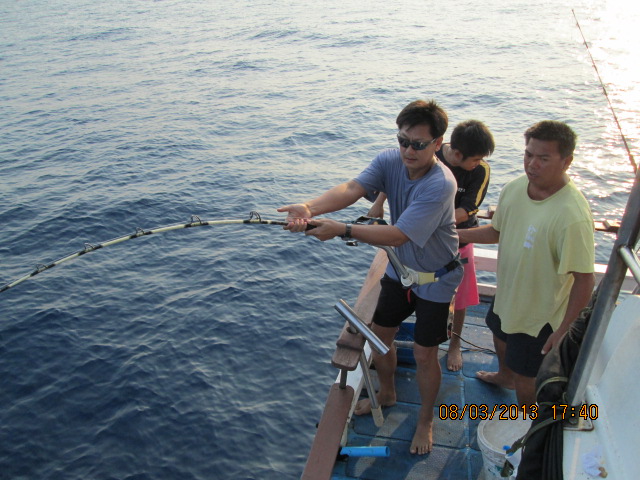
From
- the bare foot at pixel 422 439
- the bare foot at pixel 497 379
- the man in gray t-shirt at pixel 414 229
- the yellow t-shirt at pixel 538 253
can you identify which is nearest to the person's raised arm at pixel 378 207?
the man in gray t-shirt at pixel 414 229

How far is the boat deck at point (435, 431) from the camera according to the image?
13.2ft

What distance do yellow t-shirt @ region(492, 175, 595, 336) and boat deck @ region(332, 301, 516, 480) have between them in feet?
3.46

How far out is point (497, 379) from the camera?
15.4ft

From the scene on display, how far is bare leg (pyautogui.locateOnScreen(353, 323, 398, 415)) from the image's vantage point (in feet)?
13.9

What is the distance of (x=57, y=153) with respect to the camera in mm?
16203

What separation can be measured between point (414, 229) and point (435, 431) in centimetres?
184

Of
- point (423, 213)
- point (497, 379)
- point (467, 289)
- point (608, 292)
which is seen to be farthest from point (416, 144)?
point (497, 379)

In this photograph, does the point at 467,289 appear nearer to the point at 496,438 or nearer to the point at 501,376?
the point at 501,376

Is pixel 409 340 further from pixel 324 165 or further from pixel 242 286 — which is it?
pixel 324 165

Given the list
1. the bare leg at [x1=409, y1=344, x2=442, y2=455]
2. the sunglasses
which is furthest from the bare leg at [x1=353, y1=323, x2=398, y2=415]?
the sunglasses

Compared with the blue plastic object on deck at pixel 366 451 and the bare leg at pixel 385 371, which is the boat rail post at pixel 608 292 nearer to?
the blue plastic object on deck at pixel 366 451

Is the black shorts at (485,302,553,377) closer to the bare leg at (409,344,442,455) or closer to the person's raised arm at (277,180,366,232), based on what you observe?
the bare leg at (409,344,442,455)

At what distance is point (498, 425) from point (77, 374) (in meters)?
6.19

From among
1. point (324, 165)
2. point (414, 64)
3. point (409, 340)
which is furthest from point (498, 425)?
point (414, 64)
